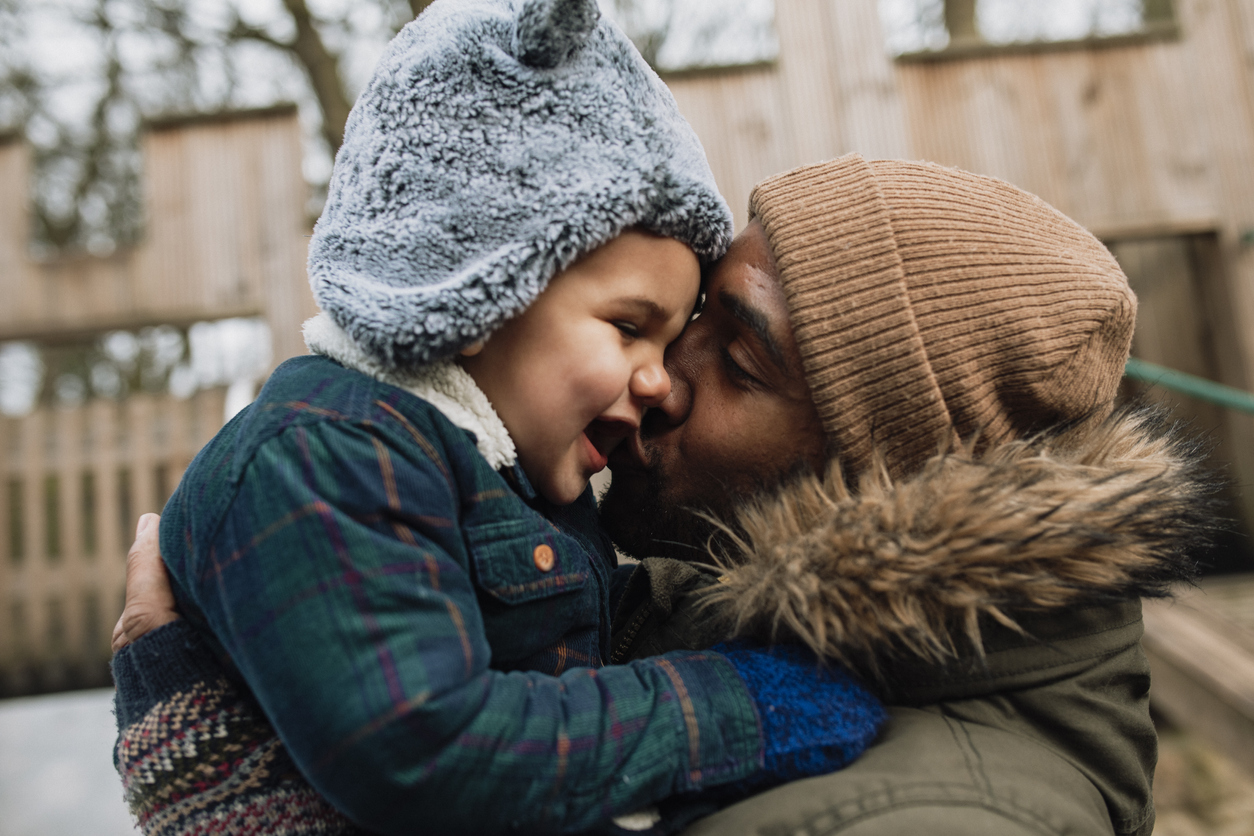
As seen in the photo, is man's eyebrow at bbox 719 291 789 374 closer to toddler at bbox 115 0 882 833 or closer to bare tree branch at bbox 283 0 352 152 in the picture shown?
toddler at bbox 115 0 882 833

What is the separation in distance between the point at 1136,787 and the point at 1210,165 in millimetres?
5275

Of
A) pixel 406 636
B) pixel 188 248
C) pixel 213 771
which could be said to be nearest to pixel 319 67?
pixel 188 248

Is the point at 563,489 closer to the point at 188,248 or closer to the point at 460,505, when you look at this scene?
the point at 460,505

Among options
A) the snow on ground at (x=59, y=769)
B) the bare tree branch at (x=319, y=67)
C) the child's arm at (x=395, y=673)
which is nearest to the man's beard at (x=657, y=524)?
the child's arm at (x=395, y=673)

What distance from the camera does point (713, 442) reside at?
1544mm

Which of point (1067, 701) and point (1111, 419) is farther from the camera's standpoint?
point (1111, 419)

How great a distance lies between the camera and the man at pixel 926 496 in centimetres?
116

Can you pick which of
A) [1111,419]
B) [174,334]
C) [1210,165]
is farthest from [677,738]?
[174,334]

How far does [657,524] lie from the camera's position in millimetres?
1590

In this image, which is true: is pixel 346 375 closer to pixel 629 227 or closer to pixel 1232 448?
pixel 629 227

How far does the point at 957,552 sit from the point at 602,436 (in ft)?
1.90

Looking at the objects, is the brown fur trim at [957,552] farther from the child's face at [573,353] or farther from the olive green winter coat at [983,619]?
the child's face at [573,353]

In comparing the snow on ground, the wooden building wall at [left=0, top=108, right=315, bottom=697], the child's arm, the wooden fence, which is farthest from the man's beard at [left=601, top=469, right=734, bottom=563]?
the snow on ground

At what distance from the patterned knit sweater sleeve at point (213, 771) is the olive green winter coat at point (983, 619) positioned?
531 mm
